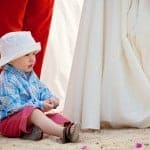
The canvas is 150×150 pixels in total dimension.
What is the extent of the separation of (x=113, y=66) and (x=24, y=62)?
347mm

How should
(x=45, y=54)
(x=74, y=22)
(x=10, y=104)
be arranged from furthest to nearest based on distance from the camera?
(x=74, y=22) < (x=45, y=54) < (x=10, y=104)

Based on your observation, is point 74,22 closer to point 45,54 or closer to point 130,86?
point 45,54

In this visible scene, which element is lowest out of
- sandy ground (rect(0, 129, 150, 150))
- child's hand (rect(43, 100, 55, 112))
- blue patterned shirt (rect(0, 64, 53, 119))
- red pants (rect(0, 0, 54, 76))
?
sandy ground (rect(0, 129, 150, 150))

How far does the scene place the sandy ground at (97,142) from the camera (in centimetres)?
172

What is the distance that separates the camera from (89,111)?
2.07 m

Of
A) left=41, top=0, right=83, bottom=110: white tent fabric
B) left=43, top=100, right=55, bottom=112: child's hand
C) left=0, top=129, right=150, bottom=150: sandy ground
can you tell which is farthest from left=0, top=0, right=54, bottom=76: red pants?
left=0, top=129, right=150, bottom=150: sandy ground

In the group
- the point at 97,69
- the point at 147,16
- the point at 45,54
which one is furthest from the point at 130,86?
the point at 45,54

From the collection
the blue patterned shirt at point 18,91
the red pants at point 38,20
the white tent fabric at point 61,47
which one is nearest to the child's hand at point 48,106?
the blue patterned shirt at point 18,91

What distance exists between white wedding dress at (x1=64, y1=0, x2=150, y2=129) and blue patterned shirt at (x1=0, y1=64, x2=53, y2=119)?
156mm

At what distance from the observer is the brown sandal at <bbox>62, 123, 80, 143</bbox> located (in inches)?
71.7

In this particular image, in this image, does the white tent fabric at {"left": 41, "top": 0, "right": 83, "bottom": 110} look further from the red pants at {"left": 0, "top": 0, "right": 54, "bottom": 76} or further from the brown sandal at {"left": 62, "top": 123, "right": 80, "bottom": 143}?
the brown sandal at {"left": 62, "top": 123, "right": 80, "bottom": 143}

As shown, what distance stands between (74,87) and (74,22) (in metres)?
0.79

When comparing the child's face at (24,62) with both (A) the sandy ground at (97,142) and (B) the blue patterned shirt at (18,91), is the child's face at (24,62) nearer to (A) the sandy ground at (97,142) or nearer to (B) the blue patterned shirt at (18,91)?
(B) the blue patterned shirt at (18,91)

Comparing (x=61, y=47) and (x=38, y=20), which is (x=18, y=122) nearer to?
(x=38, y=20)
